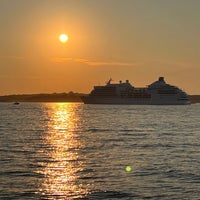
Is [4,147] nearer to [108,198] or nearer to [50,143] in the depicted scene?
[50,143]

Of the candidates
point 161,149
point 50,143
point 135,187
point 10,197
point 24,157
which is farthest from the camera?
point 50,143

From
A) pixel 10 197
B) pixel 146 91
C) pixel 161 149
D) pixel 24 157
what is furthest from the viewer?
pixel 146 91

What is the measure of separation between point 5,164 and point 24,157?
140 inches

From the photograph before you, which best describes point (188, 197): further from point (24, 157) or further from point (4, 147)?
point (4, 147)

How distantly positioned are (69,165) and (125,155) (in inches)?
242

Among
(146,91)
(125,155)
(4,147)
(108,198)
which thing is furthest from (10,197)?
(146,91)

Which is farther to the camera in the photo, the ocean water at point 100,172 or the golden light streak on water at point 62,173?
the golden light streak on water at point 62,173

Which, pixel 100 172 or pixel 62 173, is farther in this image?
pixel 100 172

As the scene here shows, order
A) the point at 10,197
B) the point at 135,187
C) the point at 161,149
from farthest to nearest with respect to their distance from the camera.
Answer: the point at 161,149 < the point at 135,187 < the point at 10,197

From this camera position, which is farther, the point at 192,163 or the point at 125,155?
the point at 125,155

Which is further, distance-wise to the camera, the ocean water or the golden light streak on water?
the golden light streak on water

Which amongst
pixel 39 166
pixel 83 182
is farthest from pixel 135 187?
pixel 39 166

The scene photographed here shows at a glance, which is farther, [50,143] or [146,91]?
[146,91]

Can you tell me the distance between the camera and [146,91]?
198 metres
